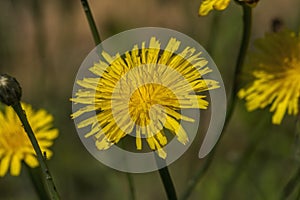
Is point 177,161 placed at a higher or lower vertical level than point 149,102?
lower

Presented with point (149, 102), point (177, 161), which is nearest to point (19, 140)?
point (149, 102)

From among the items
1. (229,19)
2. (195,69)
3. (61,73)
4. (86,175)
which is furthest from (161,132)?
(61,73)

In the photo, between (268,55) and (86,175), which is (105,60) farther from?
(86,175)

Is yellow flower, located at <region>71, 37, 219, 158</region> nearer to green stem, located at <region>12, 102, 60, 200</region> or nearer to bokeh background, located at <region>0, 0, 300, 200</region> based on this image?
green stem, located at <region>12, 102, 60, 200</region>

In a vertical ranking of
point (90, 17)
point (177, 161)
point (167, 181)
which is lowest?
point (177, 161)

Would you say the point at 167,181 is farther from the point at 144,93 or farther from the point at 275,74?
the point at 275,74

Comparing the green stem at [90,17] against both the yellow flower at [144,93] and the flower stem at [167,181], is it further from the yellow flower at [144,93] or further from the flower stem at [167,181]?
the flower stem at [167,181]
